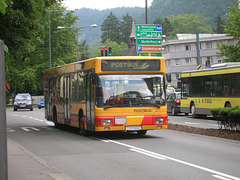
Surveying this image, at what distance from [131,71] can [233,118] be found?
3.67 metres

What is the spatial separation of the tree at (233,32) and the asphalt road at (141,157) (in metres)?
29.1

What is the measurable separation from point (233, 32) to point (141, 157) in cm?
3487

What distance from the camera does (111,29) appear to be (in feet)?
496

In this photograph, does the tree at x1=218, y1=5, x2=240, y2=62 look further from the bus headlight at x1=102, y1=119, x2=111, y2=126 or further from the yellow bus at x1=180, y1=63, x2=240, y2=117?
the bus headlight at x1=102, y1=119, x2=111, y2=126

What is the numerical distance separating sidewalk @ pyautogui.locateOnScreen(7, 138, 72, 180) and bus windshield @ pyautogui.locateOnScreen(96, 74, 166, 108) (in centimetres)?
462

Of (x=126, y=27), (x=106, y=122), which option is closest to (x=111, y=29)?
(x=126, y=27)

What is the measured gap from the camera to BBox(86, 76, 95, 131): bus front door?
16.9 m

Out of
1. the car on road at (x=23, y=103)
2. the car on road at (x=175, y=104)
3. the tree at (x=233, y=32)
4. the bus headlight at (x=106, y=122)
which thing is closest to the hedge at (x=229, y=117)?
the bus headlight at (x=106, y=122)

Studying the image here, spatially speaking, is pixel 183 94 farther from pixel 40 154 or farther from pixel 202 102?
pixel 40 154

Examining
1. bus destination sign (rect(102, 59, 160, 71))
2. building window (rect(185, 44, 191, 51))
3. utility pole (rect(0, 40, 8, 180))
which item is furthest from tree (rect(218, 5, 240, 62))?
building window (rect(185, 44, 191, 51))

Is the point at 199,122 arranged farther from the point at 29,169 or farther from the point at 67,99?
the point at 29,169

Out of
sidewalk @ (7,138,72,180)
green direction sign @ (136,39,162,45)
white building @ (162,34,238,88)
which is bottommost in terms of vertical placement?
sidewalk @ (7,138,72,180)

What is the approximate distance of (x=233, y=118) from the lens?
664 inches

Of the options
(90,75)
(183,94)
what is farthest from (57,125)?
(183,94)
